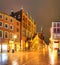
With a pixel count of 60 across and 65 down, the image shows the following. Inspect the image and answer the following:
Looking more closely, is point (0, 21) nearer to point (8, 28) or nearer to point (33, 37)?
point (8, 28)

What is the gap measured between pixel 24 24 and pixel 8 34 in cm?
1433

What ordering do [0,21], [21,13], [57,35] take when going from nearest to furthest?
[57,35] → [0,21] → [21,13]

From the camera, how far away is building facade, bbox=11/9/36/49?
228 ft

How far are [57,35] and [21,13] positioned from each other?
23.4 meters

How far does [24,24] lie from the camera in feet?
236

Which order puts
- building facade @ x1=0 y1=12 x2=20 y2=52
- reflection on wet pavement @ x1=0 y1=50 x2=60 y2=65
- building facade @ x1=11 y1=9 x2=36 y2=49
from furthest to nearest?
building facade @ x1=11 y1=9 x2=36 y2=49, building facade @ x1=0 y1=12 x2=20 y2=52, reflection on wet pavement @ x1=0 y1=50 x2=60 y2=65

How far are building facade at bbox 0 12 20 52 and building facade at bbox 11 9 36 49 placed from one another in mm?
5462

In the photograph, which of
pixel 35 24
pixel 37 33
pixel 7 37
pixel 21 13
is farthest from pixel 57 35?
pixel 37 33

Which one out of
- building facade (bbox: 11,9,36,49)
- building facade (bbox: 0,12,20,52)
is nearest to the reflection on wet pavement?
building facade (bbox: 0,12,20,52)

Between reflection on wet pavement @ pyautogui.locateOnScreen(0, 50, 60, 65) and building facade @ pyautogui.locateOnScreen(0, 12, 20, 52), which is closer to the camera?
reflection on wet pavement @ pyautogui.locateOnScreen(0, 50, 60, 65)

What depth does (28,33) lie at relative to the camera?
258 ft

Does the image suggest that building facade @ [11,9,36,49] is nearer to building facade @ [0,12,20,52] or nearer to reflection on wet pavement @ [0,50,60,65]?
building facade @ [0,12,20,52]

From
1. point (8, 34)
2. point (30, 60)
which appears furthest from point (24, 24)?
point (30, 60)

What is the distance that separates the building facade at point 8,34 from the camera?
5569 centimetres
